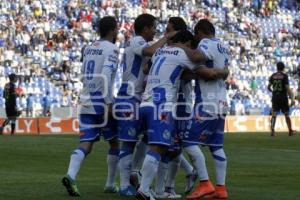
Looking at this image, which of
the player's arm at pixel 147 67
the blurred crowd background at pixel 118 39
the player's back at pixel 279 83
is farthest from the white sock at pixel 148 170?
the blurred crowd background at pixel 118 39

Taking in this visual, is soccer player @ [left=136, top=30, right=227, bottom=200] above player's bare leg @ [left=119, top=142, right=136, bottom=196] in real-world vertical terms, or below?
Answer: above

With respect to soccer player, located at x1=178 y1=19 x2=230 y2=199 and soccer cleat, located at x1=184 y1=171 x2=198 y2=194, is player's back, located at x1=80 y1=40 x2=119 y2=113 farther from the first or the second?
soccer cleat, located at x1=184 y1=171 x2=198 y2=194

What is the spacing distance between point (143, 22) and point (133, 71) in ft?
2.26

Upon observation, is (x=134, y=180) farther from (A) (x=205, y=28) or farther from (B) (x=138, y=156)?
(A) (x=205, y=28)

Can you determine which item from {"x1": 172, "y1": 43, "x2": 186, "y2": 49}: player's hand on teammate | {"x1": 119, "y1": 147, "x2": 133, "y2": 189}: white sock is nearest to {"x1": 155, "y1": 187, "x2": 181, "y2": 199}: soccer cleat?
{"x1": 119, "y1": 147, "x2": 133, "y2": 189}: white sock

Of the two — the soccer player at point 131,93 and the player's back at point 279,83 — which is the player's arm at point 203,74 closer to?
the soccer player at point 131,93

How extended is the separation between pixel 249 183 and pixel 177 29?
9.45 feet

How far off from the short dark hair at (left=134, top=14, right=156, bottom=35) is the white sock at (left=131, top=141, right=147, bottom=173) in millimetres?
1605

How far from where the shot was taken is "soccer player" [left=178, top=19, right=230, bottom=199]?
11930mm

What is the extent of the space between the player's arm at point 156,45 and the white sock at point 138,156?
4.56ft

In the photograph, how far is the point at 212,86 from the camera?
12.2m

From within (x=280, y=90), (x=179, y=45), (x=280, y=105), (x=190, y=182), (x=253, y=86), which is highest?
(x=253, y=86)

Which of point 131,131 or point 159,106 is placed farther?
point 131,131

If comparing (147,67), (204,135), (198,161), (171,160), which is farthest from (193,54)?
(171,160)
